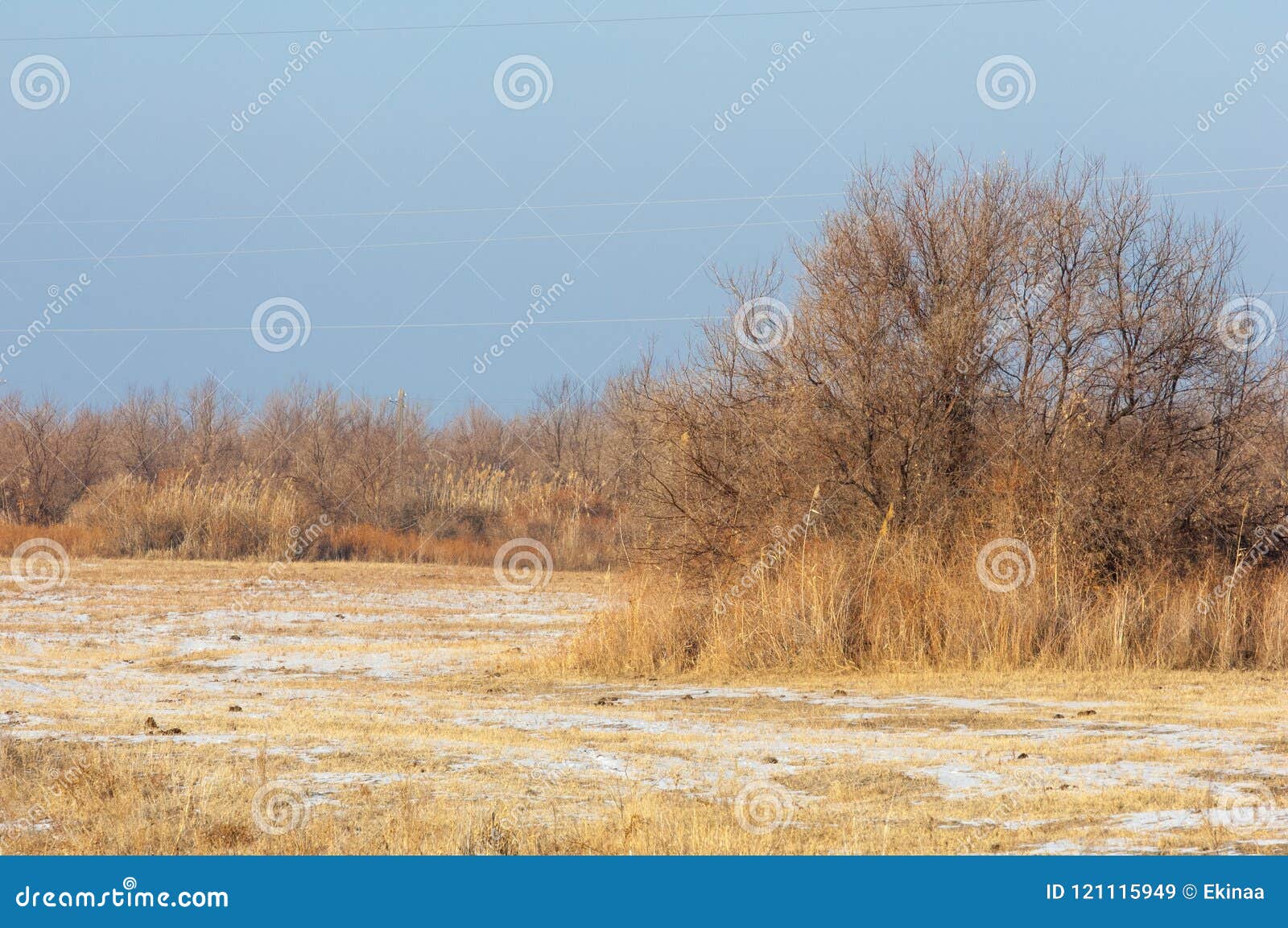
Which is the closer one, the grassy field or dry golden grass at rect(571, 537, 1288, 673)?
the grassy field

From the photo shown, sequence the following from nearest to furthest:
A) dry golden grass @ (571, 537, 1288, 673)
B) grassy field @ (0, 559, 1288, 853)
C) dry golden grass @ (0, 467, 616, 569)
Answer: grassy field @ (0, 559, 1288, 853) → dry golden grass @ (571, 537, 1288, 673) → dry golden grass @ (0, 467, 616, 569)

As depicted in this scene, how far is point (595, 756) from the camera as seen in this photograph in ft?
31.2

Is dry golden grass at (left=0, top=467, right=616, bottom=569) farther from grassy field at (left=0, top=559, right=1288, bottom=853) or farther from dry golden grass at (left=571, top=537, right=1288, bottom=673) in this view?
dry golden grass at (left=571, top=537, right=1288, bottom=673)

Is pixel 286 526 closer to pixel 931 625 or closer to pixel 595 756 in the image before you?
pixel 931 625

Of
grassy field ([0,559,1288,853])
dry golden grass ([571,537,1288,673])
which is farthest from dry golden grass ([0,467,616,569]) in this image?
dry golden grass ([571,537,1288,673])

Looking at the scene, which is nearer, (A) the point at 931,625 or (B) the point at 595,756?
(B) the point at 595,756

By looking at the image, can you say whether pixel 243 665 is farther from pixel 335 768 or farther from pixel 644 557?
pixel 335 768

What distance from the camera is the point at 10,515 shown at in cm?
3925

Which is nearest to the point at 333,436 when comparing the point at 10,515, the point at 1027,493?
the point at 10,515

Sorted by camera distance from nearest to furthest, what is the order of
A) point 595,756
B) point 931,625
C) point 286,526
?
point 595,756 < point 931,625 < point 286,526

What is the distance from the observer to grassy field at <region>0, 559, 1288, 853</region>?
23.2 feet

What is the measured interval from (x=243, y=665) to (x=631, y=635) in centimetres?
427

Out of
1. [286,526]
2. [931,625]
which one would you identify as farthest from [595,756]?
[286,526]

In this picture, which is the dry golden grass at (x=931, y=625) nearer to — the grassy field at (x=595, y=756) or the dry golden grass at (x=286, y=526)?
the grassy field at (x=595, y=756)
